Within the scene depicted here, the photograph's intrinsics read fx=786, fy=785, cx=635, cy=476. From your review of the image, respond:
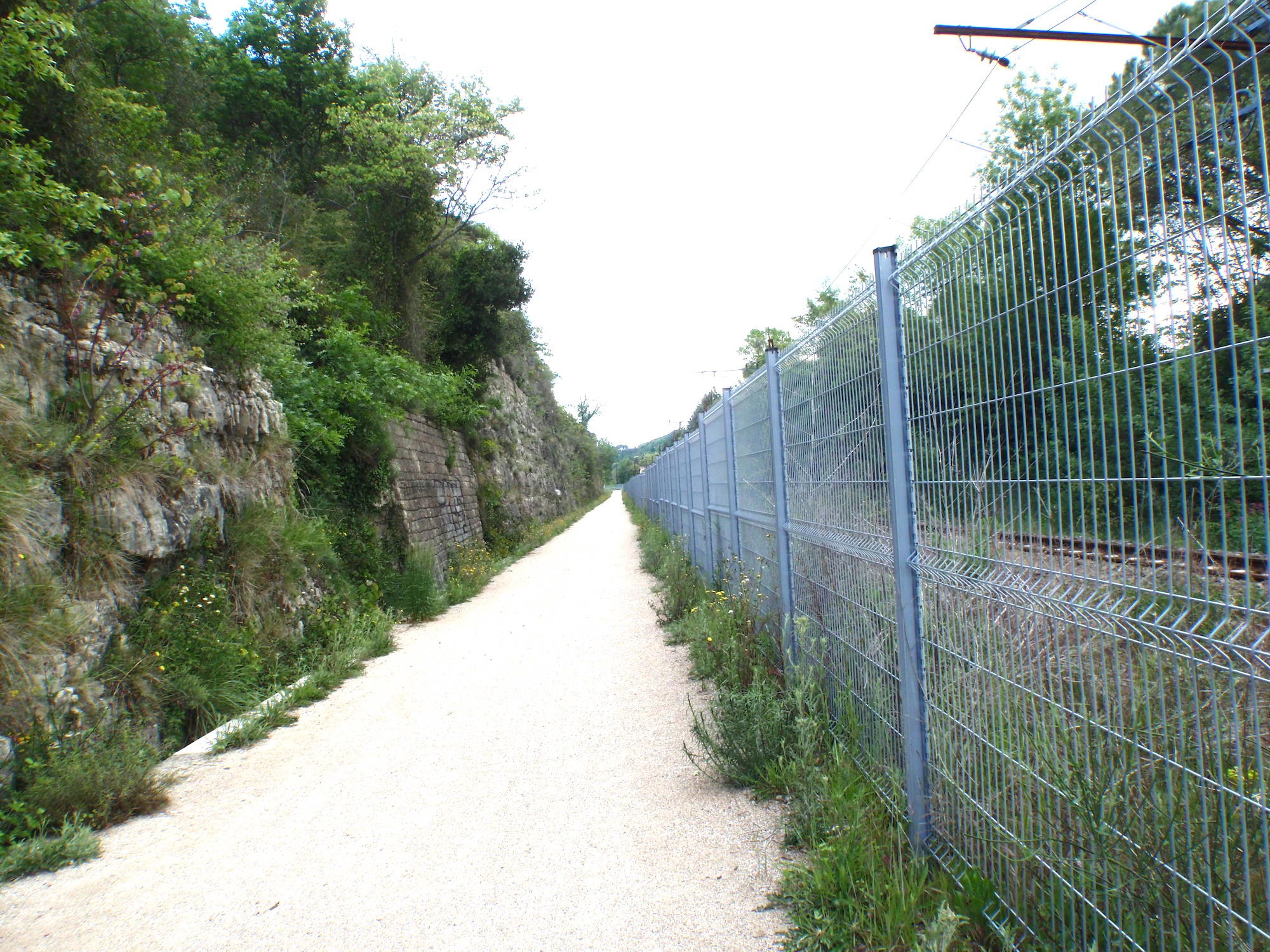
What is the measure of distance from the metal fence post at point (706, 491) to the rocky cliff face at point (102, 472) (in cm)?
471

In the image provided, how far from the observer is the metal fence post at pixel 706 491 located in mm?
8852

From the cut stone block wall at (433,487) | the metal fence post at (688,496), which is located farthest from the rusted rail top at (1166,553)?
the cut stone block wall at (433,487)

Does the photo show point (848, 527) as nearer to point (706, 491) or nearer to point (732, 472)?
point (732, 472)

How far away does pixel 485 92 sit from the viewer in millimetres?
20609

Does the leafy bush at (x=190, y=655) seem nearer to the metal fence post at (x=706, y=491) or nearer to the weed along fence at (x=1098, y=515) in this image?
the weed along fence at (x=1098, y=515)

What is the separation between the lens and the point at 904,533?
9.10 feet

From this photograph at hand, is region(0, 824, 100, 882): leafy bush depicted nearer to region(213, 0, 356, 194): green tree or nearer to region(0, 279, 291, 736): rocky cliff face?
region(0, 279, 291, 736): rocky cliff face

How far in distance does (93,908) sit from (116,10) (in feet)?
55.3

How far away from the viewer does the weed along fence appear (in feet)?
4.44

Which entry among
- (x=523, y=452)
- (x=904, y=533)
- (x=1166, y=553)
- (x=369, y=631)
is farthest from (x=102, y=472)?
(x=523, y=452)

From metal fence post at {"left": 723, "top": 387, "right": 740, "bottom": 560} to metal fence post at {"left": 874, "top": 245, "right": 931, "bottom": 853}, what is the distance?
389cm

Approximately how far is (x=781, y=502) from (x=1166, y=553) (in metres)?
3.23

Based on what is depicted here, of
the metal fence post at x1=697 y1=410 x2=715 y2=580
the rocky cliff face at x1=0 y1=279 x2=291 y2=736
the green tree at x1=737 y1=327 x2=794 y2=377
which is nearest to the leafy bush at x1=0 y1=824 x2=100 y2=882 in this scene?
the rocky cliff face at x1=0 y1=279 x2=291 y2=736

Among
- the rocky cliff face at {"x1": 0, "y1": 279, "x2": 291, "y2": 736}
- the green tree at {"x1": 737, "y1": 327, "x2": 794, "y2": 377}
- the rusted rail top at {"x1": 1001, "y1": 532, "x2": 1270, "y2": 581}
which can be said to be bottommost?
the rusted rail top at {"x1": 1001, "y1": 532, "x2": 1270, "y2": 581}
